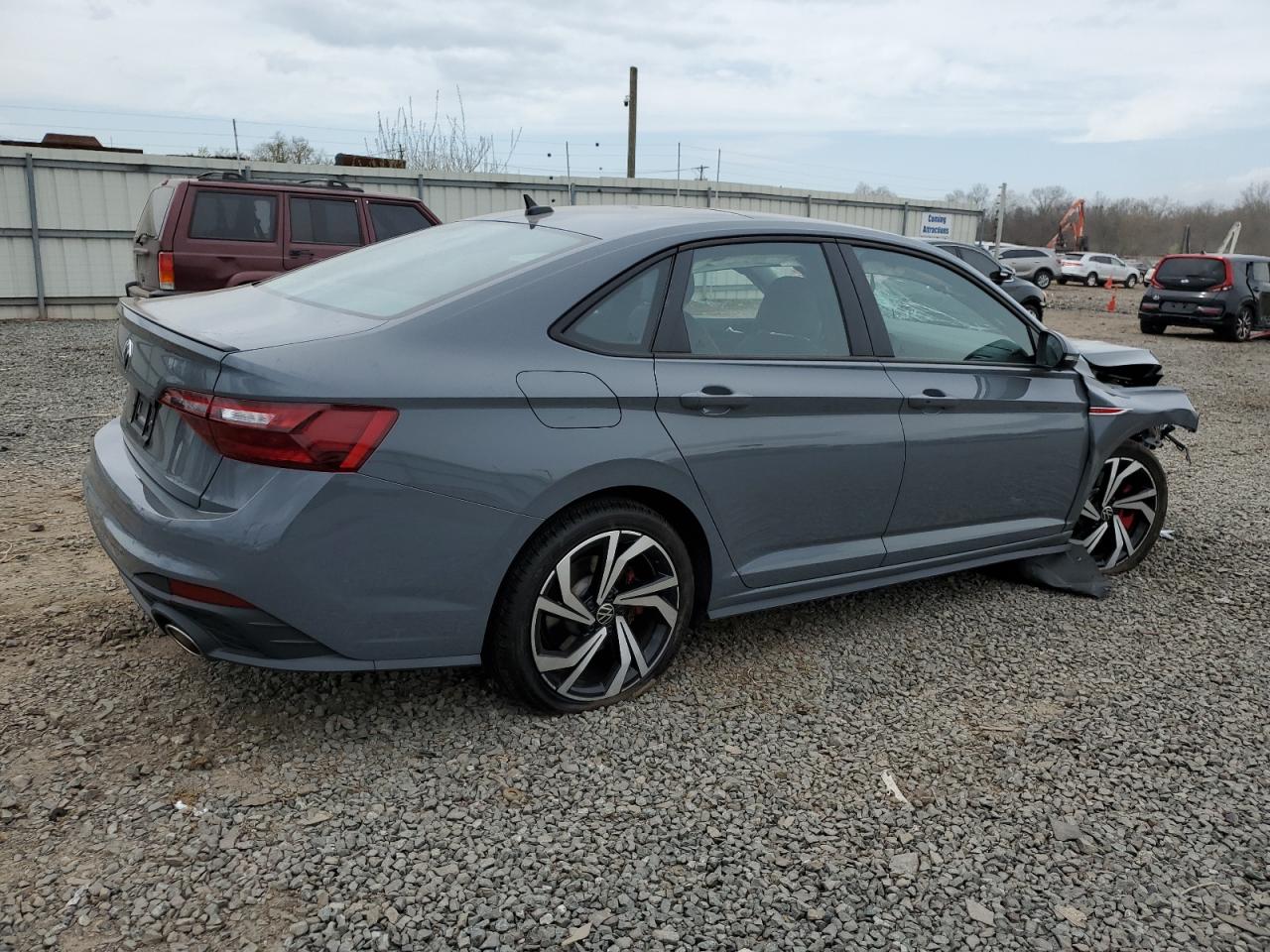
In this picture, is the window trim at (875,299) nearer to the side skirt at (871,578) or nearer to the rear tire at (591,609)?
the side skirt at (871,578)

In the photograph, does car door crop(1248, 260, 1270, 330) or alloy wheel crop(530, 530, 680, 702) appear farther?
car door crop(1248, 260, 1270, 330)

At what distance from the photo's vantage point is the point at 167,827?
257 centimetres

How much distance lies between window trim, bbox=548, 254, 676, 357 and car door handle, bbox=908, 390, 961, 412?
1.13m

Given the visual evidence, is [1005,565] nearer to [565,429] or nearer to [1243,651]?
[1243,651]

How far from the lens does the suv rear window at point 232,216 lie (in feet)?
32.1

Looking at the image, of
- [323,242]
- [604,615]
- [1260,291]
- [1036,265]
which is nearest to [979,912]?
[604,615]

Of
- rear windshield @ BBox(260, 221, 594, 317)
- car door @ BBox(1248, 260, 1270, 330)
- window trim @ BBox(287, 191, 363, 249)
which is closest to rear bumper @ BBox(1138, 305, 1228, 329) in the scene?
car door @ BBox(1248, 260, 1270, 330)

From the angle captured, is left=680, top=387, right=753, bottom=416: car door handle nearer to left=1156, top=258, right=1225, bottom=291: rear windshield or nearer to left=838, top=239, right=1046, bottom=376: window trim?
left=838, top=239, right=1046, bottom=376: window trim

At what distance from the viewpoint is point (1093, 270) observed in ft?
133

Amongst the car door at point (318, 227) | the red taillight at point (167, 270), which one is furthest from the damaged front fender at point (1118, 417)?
the red taillight at point (167, 270)

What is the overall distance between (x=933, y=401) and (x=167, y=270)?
27.2 ft

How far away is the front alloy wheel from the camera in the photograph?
4777mm

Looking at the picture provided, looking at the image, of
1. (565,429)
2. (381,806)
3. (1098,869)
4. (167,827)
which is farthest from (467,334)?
(1098,869)

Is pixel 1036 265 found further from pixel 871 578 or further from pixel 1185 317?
pixel 871 578
